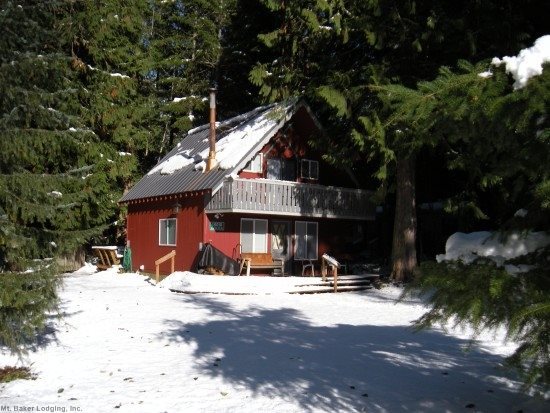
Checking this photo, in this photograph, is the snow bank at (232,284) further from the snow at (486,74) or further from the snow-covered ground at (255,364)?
the snow at (486,74)

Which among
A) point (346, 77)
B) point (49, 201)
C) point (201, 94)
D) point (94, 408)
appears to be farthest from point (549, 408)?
point (201, 94)

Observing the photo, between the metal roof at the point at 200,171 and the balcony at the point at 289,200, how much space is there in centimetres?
62

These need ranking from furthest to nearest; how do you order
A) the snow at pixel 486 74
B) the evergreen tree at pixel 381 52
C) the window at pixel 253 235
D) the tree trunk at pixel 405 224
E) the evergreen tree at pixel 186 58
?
the evergreen tree at pixel 186 58, the window at pixel 253 235, the tree trunk at pixel 405 224, the evergreen tree at pixel 381 52, the snow at pixel 486 74

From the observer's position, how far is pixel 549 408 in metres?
6.02

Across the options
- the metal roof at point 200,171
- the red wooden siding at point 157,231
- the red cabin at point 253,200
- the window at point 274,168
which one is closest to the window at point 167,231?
the red cabin at point 253,200

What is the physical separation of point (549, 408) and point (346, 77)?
1234cm

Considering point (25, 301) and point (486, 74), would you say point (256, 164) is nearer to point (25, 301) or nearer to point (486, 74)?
point (25, 301)

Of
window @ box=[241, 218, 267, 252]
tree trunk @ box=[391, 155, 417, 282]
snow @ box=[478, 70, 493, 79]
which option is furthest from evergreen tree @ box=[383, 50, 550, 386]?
window @ box=[241, 218, 267, 252]

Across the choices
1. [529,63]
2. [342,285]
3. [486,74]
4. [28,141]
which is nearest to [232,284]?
[342,285]

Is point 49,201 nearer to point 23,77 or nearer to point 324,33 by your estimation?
point 23,77

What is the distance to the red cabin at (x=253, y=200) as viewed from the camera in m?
19.5

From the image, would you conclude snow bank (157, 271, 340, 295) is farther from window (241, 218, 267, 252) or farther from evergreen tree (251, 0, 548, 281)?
evergreen tree (251, 0, 548, 281)

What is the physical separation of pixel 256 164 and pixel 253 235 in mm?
2815

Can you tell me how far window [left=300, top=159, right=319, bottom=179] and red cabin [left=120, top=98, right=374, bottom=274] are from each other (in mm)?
42
